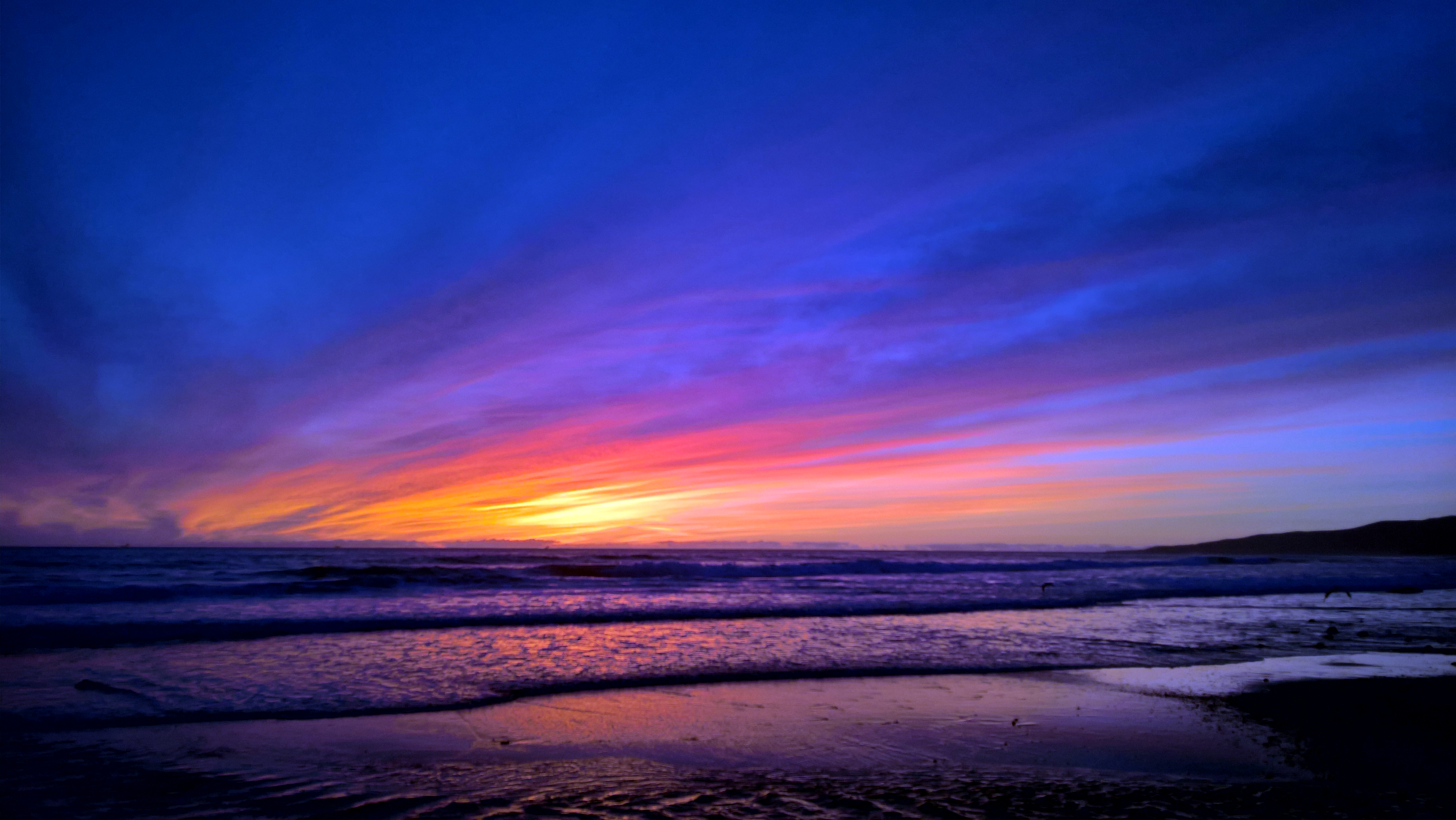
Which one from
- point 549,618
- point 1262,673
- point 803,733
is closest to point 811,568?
point 549,618

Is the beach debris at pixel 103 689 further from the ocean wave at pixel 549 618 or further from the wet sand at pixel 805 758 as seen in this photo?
the ocean wave at pixel 549 618

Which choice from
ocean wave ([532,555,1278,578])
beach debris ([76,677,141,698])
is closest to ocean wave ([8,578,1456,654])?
beach debris ([76,677,141,698])

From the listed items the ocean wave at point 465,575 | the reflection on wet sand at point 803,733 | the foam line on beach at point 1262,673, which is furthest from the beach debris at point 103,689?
the foam line on beach at point 1262,673

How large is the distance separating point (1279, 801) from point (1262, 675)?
603 cm

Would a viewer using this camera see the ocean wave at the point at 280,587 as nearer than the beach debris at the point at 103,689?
No

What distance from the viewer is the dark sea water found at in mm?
8930

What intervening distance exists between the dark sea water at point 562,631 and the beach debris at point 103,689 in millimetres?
44

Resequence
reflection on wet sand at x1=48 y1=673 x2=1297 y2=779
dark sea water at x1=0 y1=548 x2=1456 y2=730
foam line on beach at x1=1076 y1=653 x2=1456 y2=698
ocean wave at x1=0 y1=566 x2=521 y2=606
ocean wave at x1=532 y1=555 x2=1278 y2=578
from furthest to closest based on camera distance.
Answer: ocean wave at x1=532 y1=555 x2=1278 y2=578 → ocean wave at x1=0 y1=566 x2=521 y2=606 → foam line on beach at x1=1076 y1=653 x2=1456 y2=698 → dark sea water at x1=0 y1=548 x2=1456 y2=730 → reflection on wet sand at x1=48 y1=673 x2=1297 y2=779

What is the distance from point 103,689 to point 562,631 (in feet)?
25.0

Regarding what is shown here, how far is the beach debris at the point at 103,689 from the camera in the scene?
27.4 feet

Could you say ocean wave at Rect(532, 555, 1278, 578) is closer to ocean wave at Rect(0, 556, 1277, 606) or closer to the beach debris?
ocean wave at Rect(0, 556, 1277, 606)

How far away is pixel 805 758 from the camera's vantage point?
20.1 feet

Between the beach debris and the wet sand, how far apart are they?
5.71ft

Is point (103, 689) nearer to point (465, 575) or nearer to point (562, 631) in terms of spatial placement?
point (562, 631)
